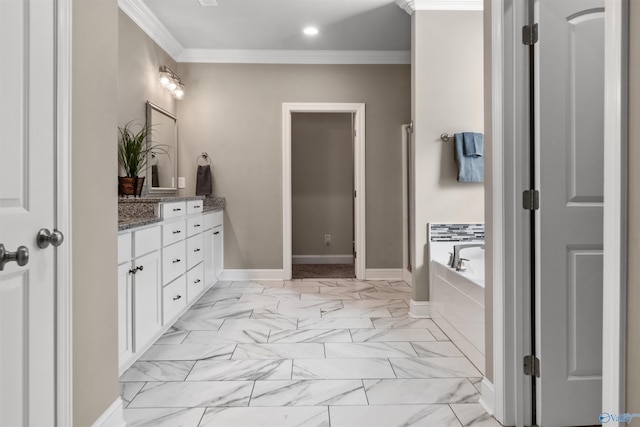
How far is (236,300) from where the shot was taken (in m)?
3.96

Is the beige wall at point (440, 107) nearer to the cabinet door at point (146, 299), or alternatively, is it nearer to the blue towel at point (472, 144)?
the blue towel at point (472, 144)

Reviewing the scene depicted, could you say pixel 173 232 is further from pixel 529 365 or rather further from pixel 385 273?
pixel 385 273

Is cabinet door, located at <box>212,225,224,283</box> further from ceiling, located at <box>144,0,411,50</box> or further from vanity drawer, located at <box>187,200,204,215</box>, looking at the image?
ceiling, located at <box>144,0,411,50</box>

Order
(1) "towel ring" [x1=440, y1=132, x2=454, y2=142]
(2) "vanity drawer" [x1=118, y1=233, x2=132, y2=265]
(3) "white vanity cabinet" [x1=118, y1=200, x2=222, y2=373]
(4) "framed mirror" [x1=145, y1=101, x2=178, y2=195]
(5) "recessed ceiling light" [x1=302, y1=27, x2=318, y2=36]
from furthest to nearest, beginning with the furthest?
(5) "recessed ceiling light" [x1=302, y1=27, x2=318, y2=36] → (4) "framed mirror" [x1=145, y1=101, x2=178, y2=195] → (1) "towel ring" [x1=440, y1=132, x2=454, y2=142] → (3) "white vanity cabinet" [x1=118, y1=200, x2=222, y2=373] → (2) "vanity drawer" [x1=118, y1=233, x2=132, y2=265]

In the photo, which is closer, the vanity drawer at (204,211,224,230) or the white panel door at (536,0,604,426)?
the white panel door at (536,0,604,426)

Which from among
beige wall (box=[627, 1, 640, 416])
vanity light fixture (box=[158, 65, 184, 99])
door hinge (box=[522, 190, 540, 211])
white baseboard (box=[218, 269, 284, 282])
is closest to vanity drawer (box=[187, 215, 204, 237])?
white baseboard (box=[218, 269, 284, 282])

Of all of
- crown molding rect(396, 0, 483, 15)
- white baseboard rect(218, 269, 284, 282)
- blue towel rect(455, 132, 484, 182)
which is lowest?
white baseboard rect(218, 269, 284, 282)

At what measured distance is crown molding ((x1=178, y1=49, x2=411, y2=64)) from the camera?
4.73 metres

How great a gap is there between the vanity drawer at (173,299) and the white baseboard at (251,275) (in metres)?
1.55

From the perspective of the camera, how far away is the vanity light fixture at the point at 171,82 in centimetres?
420

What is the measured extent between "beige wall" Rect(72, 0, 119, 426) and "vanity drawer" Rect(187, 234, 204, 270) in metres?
1.69

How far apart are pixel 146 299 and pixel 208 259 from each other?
1631 mm

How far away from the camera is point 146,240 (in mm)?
2479
